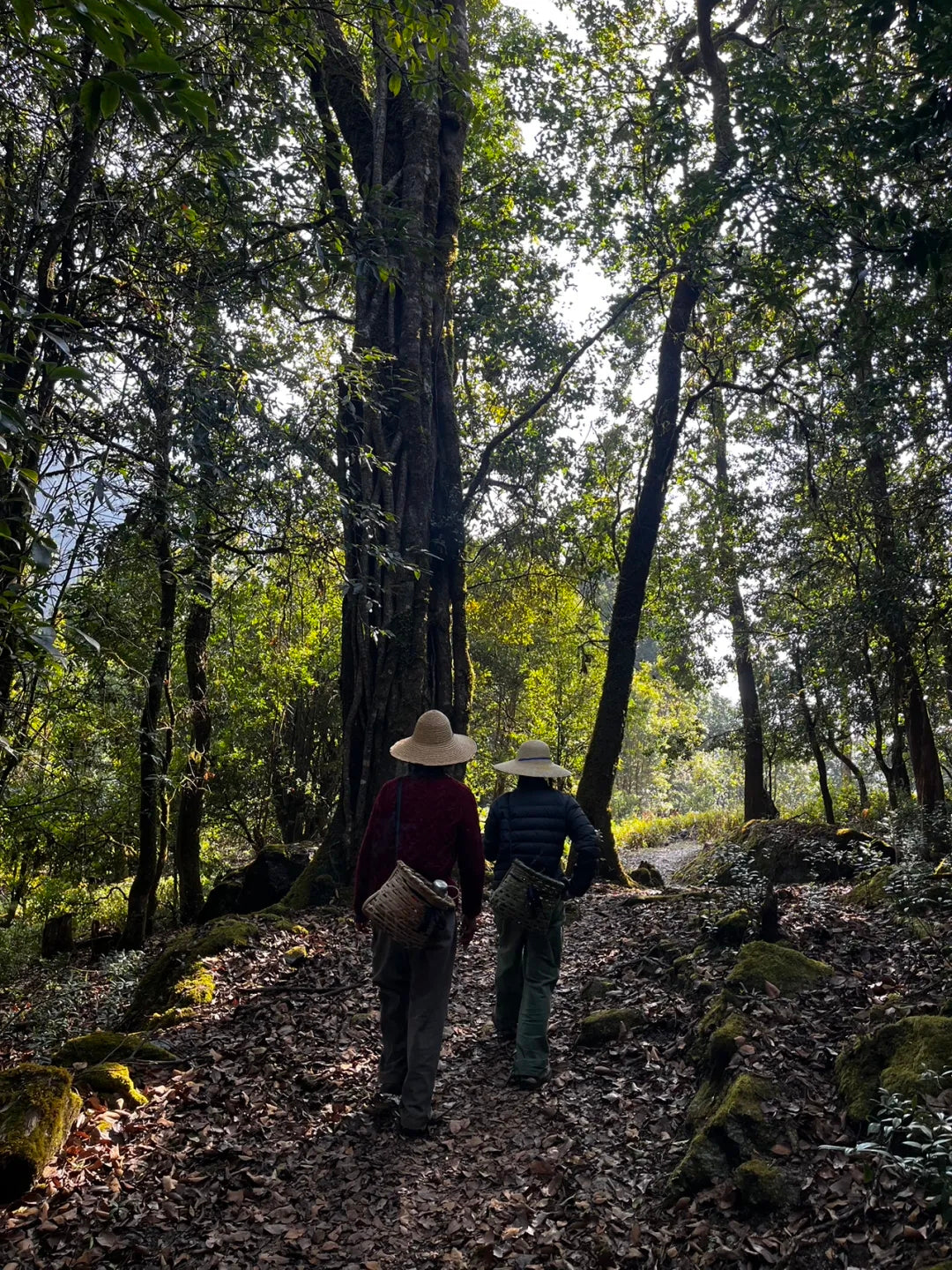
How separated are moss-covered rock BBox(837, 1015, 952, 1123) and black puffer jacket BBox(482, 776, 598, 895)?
6.06ft

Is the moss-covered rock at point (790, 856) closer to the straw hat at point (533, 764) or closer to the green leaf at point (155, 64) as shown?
the straw hat at point (533, 764)

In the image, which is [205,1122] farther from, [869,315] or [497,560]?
[497,560]

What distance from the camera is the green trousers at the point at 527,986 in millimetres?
5211

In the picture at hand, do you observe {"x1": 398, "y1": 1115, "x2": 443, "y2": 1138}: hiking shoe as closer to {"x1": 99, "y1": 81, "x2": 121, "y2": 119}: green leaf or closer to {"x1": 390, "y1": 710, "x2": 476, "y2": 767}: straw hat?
{"x1": 390, "y1": 710, "x2": 476, "y2": 767}: straw hat

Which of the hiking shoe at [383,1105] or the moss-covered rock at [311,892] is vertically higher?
the moss-covered rock at [311,892]

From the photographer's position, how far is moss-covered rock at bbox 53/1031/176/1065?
17.0 ft

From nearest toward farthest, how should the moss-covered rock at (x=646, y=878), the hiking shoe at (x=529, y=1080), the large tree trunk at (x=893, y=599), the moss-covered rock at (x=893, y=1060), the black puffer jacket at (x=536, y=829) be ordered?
the moss-covered rock at (x=893, y=1060), the hiking shoe at (x=529, y=1080), the black puffer jacket at (x=536, y=829), the large tree trunk at (x=893, y=599), the moss-covered rock at (x=646, y=878)

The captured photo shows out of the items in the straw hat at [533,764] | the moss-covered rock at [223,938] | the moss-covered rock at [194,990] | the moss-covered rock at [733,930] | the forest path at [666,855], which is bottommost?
the forest path at [666,855]

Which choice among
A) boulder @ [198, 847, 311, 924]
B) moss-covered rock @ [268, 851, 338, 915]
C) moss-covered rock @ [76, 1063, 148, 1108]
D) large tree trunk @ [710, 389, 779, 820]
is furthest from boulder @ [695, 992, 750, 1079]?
large tree trunk @ [710, 389, 779, 820]

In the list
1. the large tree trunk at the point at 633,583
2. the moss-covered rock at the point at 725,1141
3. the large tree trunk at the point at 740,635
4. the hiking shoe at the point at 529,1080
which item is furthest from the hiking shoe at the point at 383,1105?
the large tree trunk at the point at 740,635

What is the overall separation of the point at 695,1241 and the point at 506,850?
2.60 meters

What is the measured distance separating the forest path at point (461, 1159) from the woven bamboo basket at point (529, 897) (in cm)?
100

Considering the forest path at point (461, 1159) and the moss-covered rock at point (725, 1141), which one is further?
the moss-covered rock at point (725, 1141)

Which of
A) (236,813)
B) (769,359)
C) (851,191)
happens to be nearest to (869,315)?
(851,191)
